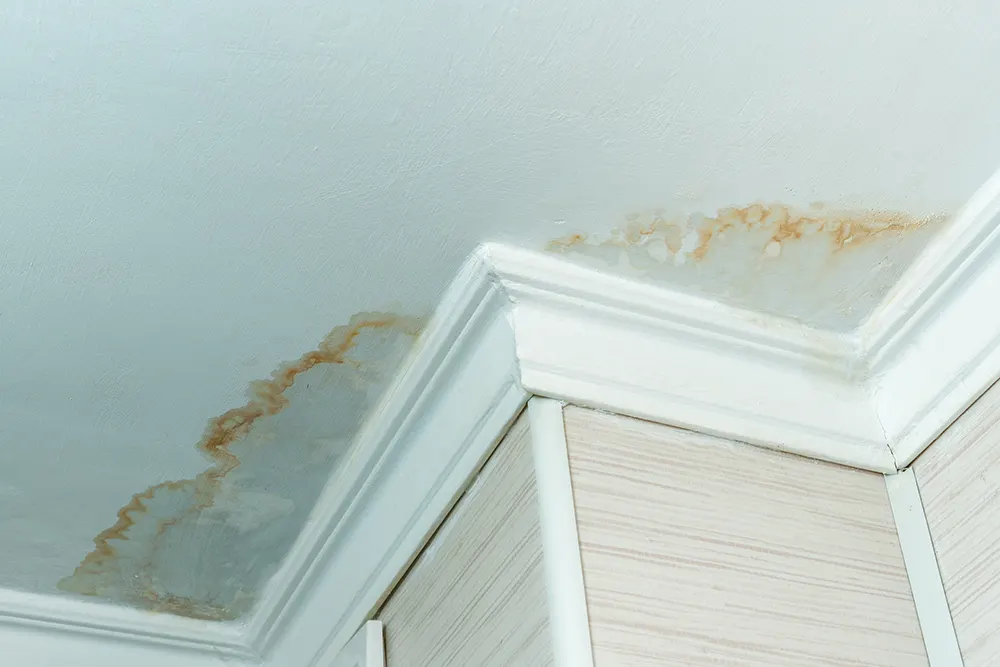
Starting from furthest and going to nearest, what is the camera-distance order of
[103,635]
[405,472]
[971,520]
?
[103,635]
[405,472]
[971,520]

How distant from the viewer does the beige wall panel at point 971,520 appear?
1.23 meters

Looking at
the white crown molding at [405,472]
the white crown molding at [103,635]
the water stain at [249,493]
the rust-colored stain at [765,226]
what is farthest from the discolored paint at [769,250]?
the white crown molding at [103,635]

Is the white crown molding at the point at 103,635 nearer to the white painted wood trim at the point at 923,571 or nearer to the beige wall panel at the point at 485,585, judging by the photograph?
the beige wall panel at the point at 485,585

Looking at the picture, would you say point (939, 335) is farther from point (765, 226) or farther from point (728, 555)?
point (728, 555)

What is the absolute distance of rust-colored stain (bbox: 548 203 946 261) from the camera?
1.28 meters

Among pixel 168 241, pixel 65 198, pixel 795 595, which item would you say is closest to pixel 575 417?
pixel 795 595

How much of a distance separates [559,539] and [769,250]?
415 mm

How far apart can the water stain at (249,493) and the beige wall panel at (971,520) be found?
630 mm

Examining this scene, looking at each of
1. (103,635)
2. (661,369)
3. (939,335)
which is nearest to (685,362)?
(661,369)

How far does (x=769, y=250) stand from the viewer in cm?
132

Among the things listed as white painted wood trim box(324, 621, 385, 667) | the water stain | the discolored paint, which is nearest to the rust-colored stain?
the discolored paint

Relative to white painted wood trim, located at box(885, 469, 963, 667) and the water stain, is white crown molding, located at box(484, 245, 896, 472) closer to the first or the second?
white painted wood trim, located at box(885, 469, 963, 667)

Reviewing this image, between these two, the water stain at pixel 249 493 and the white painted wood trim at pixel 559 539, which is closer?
the white painted wood trim at pixel 559 539

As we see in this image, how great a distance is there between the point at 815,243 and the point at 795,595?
0.39 meters
